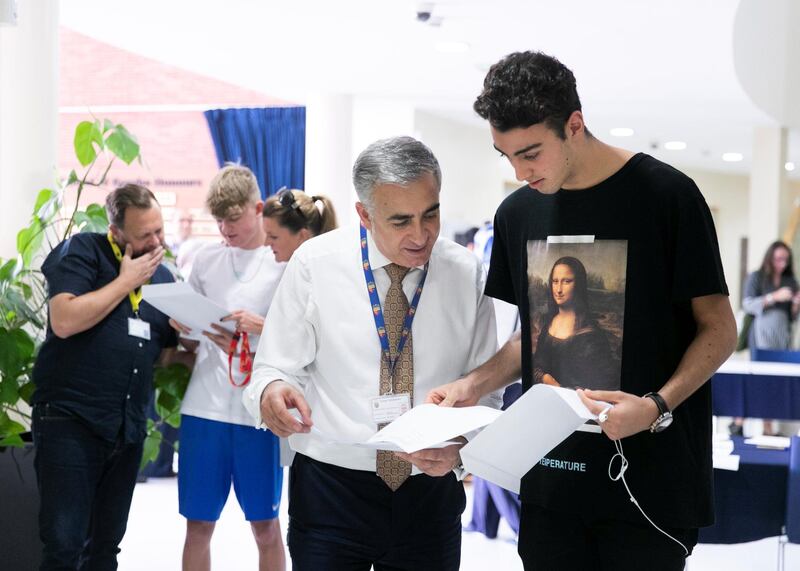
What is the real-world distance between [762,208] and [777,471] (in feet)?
29.2

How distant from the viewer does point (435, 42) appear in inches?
324

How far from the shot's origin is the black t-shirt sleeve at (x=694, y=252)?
167 cm

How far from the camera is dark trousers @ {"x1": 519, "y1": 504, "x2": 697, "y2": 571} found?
1735 millimetres

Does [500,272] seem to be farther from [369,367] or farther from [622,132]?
[622,132]

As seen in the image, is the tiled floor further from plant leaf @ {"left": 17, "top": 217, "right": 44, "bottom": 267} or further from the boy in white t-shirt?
plant leaf @ {"left": 17, "top": 217, "right": 44, "bottom": 267}

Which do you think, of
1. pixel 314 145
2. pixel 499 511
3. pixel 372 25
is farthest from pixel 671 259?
pixel 314 145

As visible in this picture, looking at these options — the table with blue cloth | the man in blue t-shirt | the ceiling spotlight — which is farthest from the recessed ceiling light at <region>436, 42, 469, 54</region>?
the man in blue t-shirt

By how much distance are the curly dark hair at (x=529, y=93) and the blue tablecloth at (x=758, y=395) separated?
332cm

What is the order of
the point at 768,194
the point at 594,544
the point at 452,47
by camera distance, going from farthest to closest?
1. the point at 768,194
2. the point at 452,47
3. the point at 594,544

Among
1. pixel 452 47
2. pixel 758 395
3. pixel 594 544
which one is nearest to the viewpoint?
pixel 594 544

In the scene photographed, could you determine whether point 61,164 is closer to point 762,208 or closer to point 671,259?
point 762,208

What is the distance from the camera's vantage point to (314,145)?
10594 millimetres

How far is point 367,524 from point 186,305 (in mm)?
1280

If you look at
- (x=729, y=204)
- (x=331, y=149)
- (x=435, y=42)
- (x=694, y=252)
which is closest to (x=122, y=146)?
(x=694, y=252)
